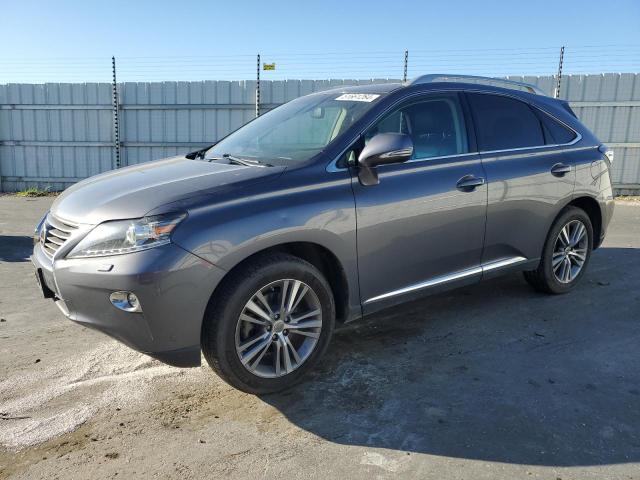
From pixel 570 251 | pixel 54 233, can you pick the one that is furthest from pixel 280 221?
pixel 570 251

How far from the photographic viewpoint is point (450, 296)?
16.0 ft

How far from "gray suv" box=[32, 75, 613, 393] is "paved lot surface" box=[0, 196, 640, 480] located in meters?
0.36

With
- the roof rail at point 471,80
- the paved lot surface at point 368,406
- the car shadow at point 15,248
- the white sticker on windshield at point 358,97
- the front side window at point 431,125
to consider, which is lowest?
the car shadow at point 15,248

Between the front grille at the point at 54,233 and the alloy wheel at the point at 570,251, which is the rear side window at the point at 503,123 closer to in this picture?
the alloy wheel at the point at 570,251

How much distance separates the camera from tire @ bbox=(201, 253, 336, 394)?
9.34ft

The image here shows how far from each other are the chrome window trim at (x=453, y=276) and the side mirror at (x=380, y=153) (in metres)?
0.75

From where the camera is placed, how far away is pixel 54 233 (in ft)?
10.2

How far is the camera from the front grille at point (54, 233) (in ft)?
9.74

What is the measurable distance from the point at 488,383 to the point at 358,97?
81.9 inches

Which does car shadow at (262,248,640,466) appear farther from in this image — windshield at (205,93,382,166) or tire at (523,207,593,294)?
windshield at (205,93,382,166)

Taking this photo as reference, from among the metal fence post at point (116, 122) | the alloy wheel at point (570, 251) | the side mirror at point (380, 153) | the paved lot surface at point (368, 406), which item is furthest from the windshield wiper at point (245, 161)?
the metal fence post at point (116, 122)

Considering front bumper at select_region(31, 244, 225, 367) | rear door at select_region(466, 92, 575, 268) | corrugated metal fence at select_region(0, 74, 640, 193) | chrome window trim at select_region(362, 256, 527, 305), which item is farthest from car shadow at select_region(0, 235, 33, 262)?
rear door at select_region(466, 92, 575, 268)

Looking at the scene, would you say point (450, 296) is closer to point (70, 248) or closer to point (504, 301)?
point (504, 301)

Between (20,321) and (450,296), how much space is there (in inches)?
143
